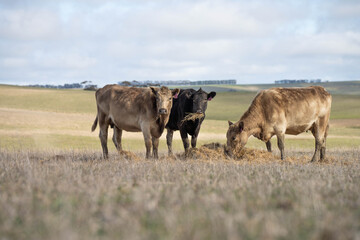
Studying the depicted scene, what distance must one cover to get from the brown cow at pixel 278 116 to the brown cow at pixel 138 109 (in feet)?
6.69

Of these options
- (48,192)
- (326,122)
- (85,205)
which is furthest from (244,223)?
(326,122)

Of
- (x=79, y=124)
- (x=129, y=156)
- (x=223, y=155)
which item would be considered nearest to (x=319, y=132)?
(x=223, y=155)

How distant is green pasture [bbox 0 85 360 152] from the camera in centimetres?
2680

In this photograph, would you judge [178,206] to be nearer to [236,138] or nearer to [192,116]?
[236,138]

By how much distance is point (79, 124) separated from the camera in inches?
1423

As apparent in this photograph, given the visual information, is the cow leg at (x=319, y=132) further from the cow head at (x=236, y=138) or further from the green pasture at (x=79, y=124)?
the green pasture at (x=79, y=124)

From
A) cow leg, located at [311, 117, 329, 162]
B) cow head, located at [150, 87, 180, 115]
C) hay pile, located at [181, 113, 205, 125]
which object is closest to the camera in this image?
cow head, located at [150, 87, 180, 115]

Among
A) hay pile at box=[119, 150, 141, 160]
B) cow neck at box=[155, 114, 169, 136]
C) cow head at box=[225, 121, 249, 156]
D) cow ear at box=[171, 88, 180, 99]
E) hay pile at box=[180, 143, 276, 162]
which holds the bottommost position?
hay pile at box=[119, 150, 141, 160]

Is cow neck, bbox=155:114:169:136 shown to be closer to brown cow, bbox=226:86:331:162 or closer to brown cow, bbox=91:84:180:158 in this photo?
brown cow, bbox=91:84:180:158

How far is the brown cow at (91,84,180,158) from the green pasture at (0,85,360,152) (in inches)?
216

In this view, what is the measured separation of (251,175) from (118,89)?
23.1ft

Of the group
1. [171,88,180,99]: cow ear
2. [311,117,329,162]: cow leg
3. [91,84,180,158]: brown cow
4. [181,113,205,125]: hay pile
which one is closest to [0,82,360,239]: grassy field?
[91,84,180,158]: brown cow

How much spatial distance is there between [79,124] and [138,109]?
958 inches

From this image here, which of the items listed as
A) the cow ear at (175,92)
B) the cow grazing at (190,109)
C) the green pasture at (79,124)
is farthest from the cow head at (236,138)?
the green pasture at (79,124)
